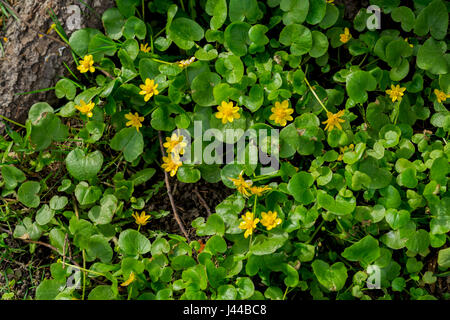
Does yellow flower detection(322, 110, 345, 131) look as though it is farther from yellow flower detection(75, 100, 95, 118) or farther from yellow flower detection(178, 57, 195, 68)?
yellow flower detection(75, 100, 95, 118)

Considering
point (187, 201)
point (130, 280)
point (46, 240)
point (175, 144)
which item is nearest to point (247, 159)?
point (175, 144)

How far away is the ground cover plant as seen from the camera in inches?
77.2

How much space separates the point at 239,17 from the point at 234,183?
2.84 ft

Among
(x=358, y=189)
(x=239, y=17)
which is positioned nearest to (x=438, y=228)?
(x=358, y=189)

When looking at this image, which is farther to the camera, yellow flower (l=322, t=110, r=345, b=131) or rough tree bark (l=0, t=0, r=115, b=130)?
rough tree bark (l=0, t=0, r=115, b=130)

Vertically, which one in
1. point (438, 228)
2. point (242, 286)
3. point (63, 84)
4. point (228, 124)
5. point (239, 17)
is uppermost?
point (239, 17)

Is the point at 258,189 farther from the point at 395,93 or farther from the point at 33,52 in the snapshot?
the point at 33,52

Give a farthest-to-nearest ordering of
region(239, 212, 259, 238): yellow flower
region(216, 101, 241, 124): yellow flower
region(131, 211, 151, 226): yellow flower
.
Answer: region(131, 211, 151, 226): yellow flower → region(216, 101, 241, 124): yellow flower → region(239, 212, 259, 238): yellow flower

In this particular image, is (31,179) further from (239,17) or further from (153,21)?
(239,17)

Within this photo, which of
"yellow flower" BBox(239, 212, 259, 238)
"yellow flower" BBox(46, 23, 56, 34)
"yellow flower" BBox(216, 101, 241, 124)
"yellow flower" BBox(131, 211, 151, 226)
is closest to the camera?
"yellow flower" BBox(239, 212, 259, 238)

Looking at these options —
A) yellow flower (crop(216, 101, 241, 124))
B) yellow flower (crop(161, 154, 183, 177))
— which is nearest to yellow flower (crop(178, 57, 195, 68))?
yellow flower (crop(216, 101, 241, 124))

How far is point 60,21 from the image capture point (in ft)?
7.61

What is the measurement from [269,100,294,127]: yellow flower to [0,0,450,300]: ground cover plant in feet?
0.04

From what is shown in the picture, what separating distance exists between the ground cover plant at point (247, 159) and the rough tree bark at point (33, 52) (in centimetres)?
9
